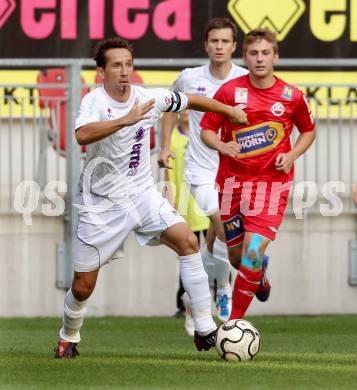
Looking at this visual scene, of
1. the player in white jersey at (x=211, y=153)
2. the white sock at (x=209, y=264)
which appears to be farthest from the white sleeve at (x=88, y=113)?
the white sock at (x=209, y=264)

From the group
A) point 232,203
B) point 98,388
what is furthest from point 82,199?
point 98,388

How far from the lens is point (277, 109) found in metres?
9.87

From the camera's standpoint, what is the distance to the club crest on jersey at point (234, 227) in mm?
9922

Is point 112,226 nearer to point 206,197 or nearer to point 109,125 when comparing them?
point 109,125

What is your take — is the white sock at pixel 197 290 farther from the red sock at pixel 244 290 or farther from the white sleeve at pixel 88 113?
the white sleeve at pixel 88 113

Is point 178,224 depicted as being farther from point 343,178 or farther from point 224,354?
point 343,178

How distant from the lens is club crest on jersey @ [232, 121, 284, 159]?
9.82m

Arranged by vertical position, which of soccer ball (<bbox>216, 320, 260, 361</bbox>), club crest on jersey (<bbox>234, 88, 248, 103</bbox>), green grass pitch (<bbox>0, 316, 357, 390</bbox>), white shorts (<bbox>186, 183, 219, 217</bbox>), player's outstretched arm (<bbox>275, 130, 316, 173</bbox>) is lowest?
green grass pitch (<bbox>0, 316, 357, 390</bbox>)

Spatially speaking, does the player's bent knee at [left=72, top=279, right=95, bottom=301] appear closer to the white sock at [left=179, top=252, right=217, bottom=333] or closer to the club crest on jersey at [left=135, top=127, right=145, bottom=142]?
the white sock at [left=179, top=252, right=217, bottom=333]

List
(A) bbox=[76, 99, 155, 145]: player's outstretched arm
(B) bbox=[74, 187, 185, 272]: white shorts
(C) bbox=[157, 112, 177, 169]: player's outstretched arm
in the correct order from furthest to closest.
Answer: (C) bbox=[157, 112, 177, 169]: player's outstretched arm, (B) bbox=[74, 187, 185, 272]: white shorts, (A) bbox=[76, 99, 155, 145]: player's outstretched arm

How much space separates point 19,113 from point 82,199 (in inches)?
195

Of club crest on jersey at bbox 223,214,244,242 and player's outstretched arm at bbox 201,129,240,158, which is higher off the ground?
player's outstretched arm at bbox 201,129,240,158

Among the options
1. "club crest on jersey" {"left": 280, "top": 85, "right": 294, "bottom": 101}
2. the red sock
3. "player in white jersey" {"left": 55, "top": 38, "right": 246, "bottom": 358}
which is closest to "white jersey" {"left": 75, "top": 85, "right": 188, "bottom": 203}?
Result: "player in white jersey" {"left": 55, "top": 38, "right": 246, "bottom": 358}

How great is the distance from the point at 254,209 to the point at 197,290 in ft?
3.43
